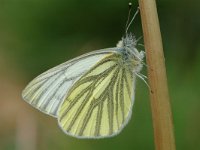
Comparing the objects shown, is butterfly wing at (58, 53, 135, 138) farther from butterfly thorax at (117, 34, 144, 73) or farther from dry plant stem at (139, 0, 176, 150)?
dry plant stem at (139, 0, 176, 150)

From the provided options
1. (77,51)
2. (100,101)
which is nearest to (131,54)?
(100,101)

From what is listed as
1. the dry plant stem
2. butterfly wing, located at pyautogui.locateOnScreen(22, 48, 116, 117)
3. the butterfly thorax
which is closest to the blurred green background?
butterfly wing, located at pyautogui.locateOnScreen(22, 48, 116, 117)

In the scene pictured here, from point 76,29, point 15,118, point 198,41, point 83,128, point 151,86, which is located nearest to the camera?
point 151,86

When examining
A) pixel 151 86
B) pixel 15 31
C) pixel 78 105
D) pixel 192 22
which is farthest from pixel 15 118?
pixel 151 86

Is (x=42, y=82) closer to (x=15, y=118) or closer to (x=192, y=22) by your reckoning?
(x=192, y=22)

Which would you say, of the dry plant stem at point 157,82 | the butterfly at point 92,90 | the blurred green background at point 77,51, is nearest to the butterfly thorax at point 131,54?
the butterfly at point 92,90
